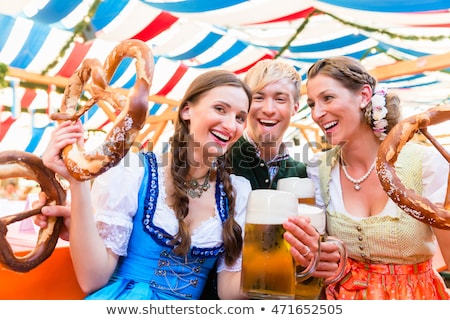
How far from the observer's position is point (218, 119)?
1.47 m

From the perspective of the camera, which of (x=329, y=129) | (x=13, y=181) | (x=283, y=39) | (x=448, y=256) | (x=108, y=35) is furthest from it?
(x=283, y=39)

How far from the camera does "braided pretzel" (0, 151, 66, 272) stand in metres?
1.21

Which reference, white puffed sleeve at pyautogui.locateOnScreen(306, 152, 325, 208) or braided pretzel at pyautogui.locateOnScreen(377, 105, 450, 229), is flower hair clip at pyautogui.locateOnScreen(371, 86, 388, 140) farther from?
braided pretzel at pyautogui.locateOnScreen(377, 105, 450, 229)

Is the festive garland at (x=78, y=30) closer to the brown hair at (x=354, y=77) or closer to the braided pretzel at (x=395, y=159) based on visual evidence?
the brown hair at (x=354, y=77)

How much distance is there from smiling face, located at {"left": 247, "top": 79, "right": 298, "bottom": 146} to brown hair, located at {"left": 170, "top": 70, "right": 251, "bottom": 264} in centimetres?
32

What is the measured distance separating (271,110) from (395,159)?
851 millimetres

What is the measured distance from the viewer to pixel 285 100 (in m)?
1.94

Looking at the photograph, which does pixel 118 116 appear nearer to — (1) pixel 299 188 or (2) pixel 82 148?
(2) pixel 82 148

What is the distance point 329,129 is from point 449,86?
6.08 m

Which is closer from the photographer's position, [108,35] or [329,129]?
[329,129]

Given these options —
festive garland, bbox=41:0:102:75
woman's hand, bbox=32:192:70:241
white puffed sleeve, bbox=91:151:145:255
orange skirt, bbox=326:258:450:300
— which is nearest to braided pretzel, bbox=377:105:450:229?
orange skirt, bbox=326:258:450:300

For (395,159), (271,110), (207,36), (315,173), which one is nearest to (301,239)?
(395,159)
